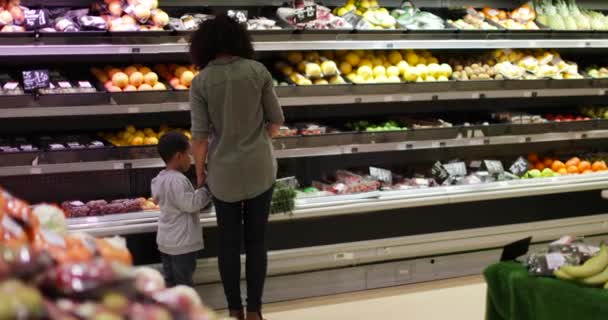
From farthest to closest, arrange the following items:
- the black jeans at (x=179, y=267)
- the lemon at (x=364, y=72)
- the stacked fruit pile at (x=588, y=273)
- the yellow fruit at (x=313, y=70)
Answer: the lemon at (x=364, y=72) → the yellow fruit at (x=313, y=70) → the black jeans at (x=179, y=267) → the stacked fruit pile at (x=588, y=273)

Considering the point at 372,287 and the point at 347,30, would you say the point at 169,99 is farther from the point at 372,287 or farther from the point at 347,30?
the point at 372,287

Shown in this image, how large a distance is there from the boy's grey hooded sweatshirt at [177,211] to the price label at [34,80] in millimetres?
895

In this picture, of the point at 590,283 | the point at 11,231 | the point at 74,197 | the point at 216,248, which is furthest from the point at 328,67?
the point at 11,231

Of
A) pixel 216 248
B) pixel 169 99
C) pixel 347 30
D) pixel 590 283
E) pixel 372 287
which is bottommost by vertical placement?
pixel 372 287

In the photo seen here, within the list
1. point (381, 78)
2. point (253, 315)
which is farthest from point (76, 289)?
point (381, 78)

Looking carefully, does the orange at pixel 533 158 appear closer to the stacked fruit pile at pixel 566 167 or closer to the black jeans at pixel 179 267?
the stacked fruit pile at pixel 566 167

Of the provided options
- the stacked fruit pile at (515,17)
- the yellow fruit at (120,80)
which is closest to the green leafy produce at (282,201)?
the yellow fruit at (120,80)

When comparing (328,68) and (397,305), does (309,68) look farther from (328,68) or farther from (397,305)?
(397,305)

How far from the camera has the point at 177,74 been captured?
464 cm

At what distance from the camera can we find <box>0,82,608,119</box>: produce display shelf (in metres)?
4.09

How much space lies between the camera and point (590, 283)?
2824mm

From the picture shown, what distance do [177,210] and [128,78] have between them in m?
1.04

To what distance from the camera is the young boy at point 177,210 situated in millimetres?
3742

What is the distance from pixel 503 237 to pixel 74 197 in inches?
→ 114
